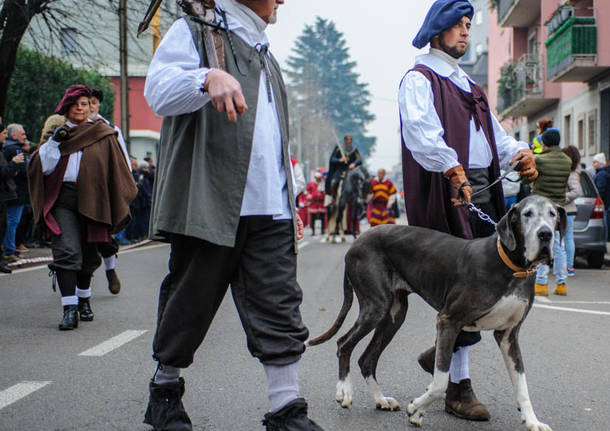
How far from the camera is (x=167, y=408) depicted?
11.8 ft

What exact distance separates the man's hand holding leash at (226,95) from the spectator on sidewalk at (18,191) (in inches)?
375

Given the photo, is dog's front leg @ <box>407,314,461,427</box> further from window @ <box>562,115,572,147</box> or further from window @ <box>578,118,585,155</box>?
window @ <box>562,115,572,147</box>

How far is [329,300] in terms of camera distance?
29.1 feet

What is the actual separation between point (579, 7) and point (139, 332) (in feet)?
71.0

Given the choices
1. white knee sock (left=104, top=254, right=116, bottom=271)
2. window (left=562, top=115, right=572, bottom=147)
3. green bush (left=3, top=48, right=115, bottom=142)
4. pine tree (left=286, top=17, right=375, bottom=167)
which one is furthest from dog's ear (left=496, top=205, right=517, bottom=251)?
pine tree (left=286, top=17, right=375, bottom=167)

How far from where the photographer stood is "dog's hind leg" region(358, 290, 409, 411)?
4.30 meters

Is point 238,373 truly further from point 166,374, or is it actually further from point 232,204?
point 232,204

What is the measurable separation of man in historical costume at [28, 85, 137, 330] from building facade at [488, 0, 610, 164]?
60.8ft

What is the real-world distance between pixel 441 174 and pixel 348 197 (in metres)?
16.0

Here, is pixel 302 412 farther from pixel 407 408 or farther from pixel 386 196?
pixel 386 196

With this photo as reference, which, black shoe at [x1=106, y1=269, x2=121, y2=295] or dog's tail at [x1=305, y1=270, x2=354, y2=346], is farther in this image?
black shoe at [x1=106, y1=269, x2=121, y2=295]

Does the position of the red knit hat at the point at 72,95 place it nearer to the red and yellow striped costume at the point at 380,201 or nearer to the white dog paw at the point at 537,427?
the white dog paw at the point at 537,427

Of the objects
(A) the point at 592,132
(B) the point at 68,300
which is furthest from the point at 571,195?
(A) the point at 592,132

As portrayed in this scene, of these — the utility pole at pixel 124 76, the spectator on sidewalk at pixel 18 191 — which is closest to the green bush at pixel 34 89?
the utility pole at pixel 124 76
